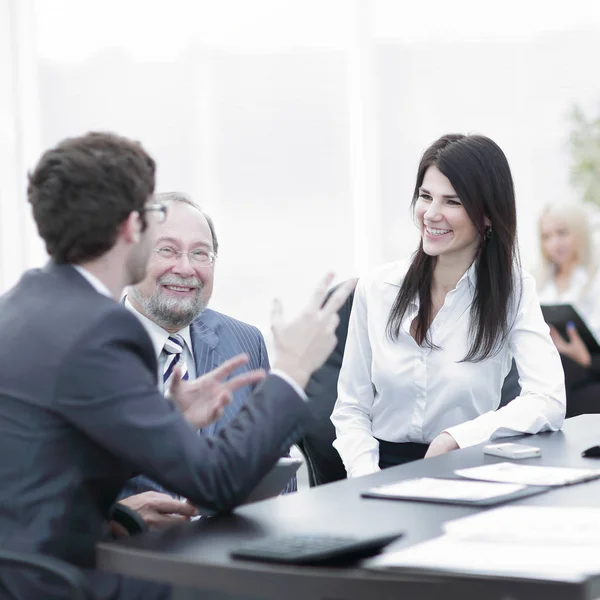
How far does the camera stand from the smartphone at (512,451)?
84.6 inches

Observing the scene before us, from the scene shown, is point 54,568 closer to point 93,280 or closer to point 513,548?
point 93,280

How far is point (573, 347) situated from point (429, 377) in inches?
74.4

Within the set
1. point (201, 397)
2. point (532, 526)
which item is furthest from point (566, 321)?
point (532, 526)

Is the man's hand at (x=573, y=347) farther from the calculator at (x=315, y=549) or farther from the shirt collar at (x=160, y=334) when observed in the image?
the calculator at (x=315, y=549)

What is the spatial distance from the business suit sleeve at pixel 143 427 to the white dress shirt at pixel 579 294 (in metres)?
3.88

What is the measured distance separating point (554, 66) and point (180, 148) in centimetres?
202

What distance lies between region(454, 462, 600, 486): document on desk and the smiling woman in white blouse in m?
0.63

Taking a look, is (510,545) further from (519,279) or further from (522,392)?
(519,279)

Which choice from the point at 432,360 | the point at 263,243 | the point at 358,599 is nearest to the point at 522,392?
the point at 432,360

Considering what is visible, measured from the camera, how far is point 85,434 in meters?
1.57

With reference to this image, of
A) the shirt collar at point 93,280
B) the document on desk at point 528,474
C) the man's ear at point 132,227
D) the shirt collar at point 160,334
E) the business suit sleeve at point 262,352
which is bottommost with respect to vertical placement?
the document on desk at point 528,474

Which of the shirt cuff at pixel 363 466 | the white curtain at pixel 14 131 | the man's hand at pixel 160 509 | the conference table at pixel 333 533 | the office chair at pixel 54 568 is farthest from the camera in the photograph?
the white curtain at pixel 14 131

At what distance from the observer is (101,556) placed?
1485 mm

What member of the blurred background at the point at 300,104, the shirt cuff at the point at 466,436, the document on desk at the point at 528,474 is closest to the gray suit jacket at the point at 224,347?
the shirt cuff at the point at 466,436
